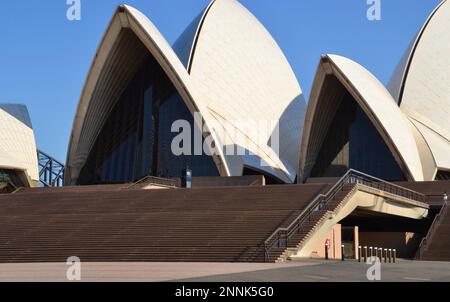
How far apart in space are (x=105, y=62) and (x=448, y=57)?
20.4 m

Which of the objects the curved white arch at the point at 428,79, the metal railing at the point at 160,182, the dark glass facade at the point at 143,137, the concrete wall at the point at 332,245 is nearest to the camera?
the concrete wall at the point at 332,245

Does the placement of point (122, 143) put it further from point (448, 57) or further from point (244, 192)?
point (448, 57)

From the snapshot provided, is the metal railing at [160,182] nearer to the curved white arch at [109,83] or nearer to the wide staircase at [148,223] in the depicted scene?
the curved white arch at [109,83]

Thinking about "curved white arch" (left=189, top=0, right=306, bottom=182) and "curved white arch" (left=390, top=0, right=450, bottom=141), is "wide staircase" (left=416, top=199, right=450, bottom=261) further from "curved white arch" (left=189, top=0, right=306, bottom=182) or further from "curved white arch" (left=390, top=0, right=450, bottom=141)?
"curved white arch" (left=390, top=0, right=450, bottom=141)

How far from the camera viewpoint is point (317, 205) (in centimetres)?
2050

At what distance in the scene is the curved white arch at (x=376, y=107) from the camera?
34656 millimetres

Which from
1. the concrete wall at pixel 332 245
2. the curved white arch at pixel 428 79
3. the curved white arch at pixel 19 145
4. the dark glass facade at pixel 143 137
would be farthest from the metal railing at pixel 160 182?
the curved white arch at pixel 428 79

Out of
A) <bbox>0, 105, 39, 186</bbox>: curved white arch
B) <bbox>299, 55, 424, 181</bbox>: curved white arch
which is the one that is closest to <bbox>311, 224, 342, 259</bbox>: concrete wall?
<bbox>299, 55, 424, 181</bbox>: curved white arch

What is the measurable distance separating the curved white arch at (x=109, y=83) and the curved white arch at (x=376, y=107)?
244 inches

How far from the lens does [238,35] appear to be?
42875 millimetres

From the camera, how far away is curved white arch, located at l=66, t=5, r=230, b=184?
34438 mm

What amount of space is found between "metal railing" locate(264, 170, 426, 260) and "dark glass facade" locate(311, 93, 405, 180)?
8519mm
